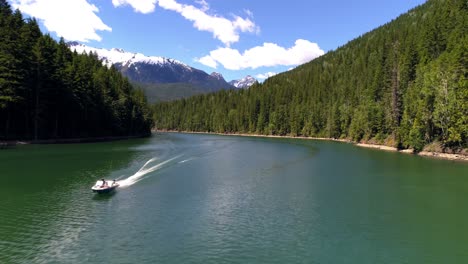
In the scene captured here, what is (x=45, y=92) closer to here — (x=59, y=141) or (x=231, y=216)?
(x=59, y=141)

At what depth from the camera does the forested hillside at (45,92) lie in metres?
94.4

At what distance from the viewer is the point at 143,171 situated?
5978 centimetres

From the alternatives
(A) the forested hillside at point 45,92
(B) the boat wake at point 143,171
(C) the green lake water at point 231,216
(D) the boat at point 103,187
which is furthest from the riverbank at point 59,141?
(D) the boat at point 103,187

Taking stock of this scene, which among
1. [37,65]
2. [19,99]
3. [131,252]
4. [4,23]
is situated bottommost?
[131,252]

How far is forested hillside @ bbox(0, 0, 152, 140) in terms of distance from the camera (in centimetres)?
9444

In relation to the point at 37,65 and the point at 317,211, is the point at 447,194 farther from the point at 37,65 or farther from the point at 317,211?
the point at 37,65

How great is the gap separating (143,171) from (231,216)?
97.0ft

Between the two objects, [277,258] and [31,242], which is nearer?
[277,258]

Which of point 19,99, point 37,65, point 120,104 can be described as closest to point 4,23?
point 37,65

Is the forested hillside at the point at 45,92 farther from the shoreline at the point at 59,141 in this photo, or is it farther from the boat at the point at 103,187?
the boat at the point at 103,187

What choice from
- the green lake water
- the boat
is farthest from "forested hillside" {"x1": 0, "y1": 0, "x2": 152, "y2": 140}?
the boat

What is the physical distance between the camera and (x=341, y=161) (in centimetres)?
7844

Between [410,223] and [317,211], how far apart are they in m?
8.50

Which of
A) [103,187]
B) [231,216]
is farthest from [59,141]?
[231,216]
